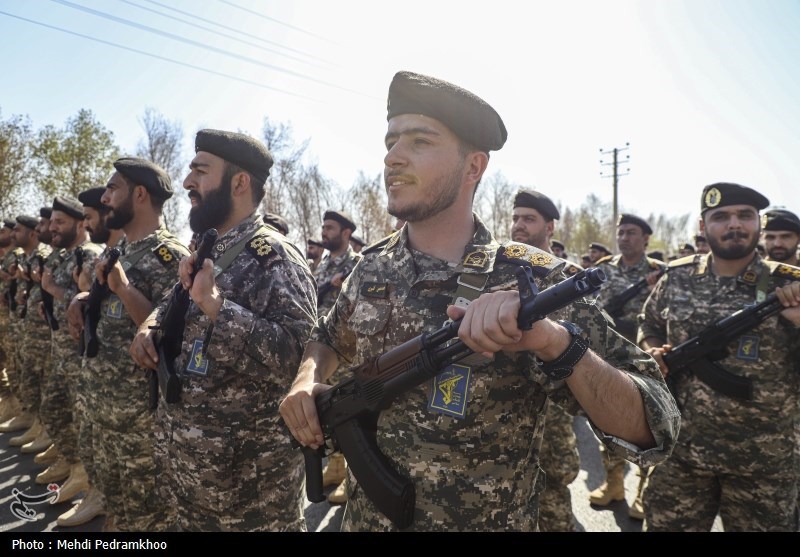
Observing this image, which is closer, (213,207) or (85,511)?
(213,207)

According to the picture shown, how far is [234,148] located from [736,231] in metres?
3.47

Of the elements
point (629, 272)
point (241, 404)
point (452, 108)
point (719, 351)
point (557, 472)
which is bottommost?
point (557, 472)

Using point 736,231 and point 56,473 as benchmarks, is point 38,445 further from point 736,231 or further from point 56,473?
point 736,231

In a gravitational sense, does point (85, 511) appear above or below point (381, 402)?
below

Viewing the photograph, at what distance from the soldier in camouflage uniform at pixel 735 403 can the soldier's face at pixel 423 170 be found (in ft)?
7.71

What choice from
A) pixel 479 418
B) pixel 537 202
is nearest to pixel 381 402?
pixel 479 418

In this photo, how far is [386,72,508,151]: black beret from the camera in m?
1.77

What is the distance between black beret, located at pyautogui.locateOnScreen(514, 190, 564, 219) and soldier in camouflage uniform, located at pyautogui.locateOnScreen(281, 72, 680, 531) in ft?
8.08

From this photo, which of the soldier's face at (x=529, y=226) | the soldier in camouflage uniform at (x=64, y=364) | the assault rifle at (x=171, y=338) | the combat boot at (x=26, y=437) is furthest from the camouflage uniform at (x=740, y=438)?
the combat boot at (x=26, y=437)

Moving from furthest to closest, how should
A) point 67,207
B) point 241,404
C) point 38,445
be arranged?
point 38,445, point 67,207, point 241,404

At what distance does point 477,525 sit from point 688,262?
2975mm

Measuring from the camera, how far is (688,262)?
11.4ft

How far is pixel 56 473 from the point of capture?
16.6 ft
